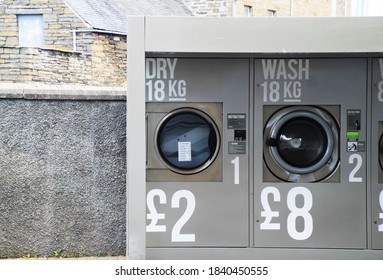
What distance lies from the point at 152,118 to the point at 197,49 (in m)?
0.82

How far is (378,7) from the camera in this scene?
26.6ft

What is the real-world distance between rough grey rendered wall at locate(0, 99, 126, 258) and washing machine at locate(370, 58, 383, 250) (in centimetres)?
254

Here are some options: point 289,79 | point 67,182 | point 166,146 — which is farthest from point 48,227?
point 289,79

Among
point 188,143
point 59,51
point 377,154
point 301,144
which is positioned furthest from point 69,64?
point 377,154

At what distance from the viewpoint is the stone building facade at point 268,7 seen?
99.4ft

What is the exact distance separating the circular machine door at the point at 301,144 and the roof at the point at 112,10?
18045mm

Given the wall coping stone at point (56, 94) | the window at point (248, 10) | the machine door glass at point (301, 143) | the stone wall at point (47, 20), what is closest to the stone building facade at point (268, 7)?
the window at point (248, 10)

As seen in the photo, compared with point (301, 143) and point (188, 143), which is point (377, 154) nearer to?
point (301, 143)

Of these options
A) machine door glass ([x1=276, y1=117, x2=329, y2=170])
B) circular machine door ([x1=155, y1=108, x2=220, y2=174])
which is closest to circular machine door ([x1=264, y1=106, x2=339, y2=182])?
machine door glass ([x1=276, y1=117, x2=329, y2=170])

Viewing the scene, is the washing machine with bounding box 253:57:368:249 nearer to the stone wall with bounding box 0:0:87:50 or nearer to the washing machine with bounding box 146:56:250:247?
the washing machine with bounding box 146:56:250:247

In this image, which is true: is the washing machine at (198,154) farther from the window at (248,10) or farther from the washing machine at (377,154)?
the window at (248,10)

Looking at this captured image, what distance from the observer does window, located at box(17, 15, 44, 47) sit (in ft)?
86.1

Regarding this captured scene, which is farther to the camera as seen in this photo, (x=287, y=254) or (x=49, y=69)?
(x=49, y=69)

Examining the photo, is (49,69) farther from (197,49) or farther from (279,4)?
(197,49)
